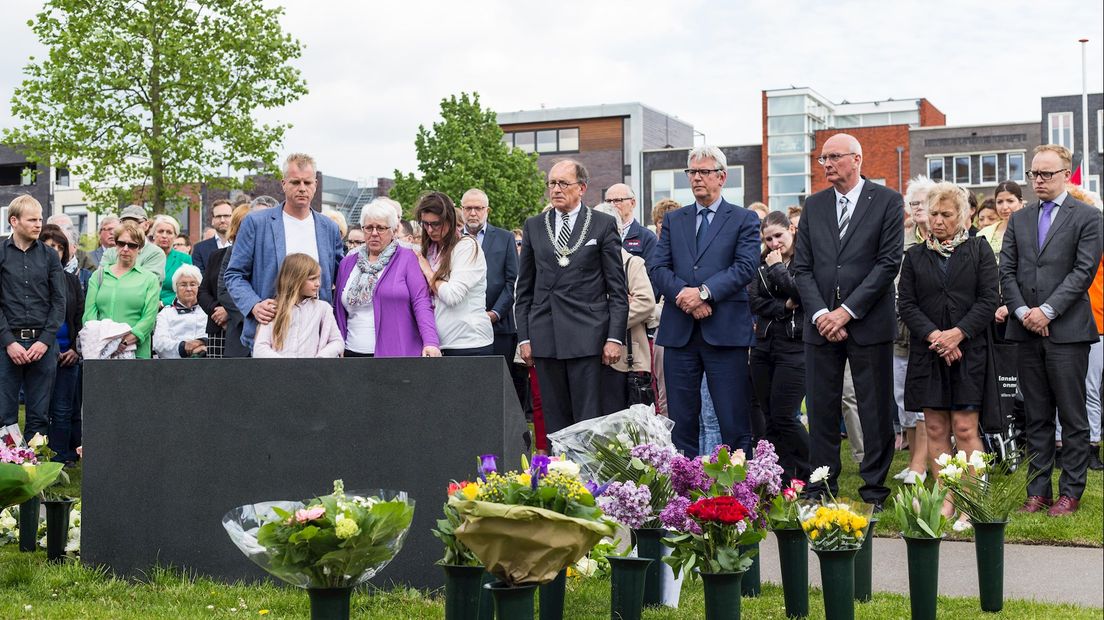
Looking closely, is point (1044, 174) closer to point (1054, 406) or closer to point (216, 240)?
point (1054, 406)

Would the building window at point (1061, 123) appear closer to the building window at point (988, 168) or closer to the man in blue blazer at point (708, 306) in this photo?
the building window at point (988, 168)

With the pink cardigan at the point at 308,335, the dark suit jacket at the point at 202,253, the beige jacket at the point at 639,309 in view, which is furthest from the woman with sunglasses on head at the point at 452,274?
the dark suit jacket at the point at 202,253

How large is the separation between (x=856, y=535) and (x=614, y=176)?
61.2 meters

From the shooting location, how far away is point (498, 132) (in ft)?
138

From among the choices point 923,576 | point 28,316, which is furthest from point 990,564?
point 28,316

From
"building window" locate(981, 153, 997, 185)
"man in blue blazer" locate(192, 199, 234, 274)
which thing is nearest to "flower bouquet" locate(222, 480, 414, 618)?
"man in blue blazer" locate(192, 199, 234, 274)

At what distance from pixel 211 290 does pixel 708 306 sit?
389 cm

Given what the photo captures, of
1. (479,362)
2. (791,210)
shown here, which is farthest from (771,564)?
(791,210)

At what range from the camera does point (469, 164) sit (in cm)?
4034

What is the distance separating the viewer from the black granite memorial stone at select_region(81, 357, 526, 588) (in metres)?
5.43

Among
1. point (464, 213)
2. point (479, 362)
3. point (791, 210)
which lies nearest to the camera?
point (479, 362)

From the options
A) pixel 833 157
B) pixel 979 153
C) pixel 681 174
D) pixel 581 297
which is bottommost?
pixel 581 297

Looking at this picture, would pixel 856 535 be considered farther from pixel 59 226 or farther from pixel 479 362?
pixel 59 226

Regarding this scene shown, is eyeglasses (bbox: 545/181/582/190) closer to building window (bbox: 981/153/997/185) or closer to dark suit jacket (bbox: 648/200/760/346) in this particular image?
dark suit jacket (bbox: 648/200/760/346)
